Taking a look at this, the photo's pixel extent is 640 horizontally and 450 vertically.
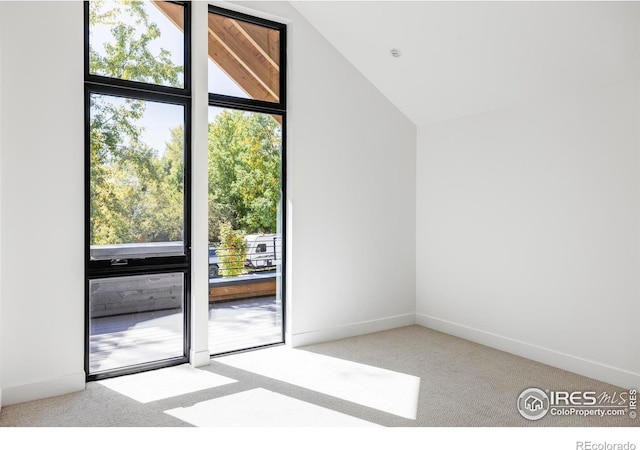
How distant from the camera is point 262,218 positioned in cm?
415

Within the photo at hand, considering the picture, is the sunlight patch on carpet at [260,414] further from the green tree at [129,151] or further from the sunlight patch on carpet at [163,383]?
the green tree at [129,151]

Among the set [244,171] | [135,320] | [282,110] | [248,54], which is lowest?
[135,320]

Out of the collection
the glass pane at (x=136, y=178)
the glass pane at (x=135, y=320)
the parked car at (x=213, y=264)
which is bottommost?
the glass pane at (x=135, y=320)

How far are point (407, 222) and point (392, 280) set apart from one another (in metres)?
0.66

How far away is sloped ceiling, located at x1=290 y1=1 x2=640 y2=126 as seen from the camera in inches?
120

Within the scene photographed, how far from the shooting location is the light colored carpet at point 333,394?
274cm

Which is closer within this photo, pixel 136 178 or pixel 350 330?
pixel 136 178

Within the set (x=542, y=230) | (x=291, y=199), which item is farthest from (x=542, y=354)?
(x=291, y=199)

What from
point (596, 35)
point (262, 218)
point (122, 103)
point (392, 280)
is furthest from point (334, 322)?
point (596, 35)

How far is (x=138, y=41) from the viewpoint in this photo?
355 cm

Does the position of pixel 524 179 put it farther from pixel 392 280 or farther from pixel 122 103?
pixel 122 103

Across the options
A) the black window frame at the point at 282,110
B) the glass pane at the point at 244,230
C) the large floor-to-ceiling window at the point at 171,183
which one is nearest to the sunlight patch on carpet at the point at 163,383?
the large floor-to-ceiling window at the point at 171,183

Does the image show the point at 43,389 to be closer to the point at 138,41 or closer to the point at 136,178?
the point at 136,178

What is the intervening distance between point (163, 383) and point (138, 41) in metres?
2.62
